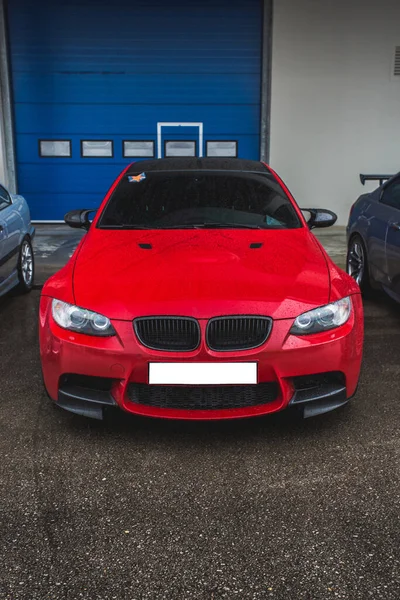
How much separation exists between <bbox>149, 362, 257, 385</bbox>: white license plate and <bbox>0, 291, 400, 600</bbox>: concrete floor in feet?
1.20

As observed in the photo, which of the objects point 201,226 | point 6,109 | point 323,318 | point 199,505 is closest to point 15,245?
point 201,226

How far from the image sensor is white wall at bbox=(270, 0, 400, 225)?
10.0 metres

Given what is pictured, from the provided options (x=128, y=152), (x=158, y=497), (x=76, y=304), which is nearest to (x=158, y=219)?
(x=76, y=304)

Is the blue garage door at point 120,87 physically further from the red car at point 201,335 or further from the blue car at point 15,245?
the red car at point 201,335

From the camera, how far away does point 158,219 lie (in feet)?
13.4

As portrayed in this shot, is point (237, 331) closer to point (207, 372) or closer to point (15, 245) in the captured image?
point (207, 372)

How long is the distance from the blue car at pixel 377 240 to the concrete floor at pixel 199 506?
1.66 m

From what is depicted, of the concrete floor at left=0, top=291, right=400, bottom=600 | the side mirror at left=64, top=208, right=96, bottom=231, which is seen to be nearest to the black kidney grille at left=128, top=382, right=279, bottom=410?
the concrete floor at left=0, top=291, right=400, bottom=600

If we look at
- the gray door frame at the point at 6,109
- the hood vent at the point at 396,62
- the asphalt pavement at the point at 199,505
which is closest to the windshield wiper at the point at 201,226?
the asphalt pavement at the point at 199,505

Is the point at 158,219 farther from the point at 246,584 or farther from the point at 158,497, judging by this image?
the point at 246,584

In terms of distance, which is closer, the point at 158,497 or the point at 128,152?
the point at 158,497

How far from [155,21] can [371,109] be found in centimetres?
378

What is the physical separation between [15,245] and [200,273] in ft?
10.1

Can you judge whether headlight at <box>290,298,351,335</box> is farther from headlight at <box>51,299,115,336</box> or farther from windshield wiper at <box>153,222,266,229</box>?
windshield wiper at <box>153,222,266,229</box>
